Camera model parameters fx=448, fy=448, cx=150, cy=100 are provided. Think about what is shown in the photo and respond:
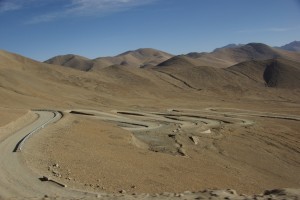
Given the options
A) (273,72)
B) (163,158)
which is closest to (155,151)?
(163,158)

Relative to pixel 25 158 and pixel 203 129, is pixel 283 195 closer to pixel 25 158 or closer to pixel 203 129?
pixel 25 158

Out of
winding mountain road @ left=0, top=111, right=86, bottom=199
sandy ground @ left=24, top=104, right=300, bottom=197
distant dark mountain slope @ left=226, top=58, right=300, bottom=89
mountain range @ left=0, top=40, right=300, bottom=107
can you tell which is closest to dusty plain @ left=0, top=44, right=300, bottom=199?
sandy ground @ left=24, top=104, right=300, bottom=197

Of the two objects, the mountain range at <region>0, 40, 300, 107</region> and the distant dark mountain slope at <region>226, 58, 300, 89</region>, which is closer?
the mountain range at <region>0, 40, 300, 107</region>

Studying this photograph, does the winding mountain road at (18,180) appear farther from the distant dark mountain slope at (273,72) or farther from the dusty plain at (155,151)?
the distant dark mountain slope at (273,72)

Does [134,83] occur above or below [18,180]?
above

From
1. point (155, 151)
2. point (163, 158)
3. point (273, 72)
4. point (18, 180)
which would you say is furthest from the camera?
point (273, 72)

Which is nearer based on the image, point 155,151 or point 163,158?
point 163,158

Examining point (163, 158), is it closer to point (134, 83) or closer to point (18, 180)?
point (18, 180)

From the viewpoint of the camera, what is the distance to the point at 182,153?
108 ft

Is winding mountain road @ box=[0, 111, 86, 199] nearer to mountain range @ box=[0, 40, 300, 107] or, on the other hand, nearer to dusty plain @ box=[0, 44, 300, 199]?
dusty plain @ box=[0, 44, 300, 199]

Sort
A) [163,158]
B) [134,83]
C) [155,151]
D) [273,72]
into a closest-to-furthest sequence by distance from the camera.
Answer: [163,158], [155,151], [134,83], [273,72]

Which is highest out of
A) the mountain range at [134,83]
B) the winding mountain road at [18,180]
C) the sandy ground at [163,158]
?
the mountain range at [134,83]

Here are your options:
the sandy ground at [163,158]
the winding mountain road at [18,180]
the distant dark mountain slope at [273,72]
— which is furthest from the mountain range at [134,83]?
the winding mountain road at [18,180]

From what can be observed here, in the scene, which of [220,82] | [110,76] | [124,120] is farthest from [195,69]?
[124,120]
